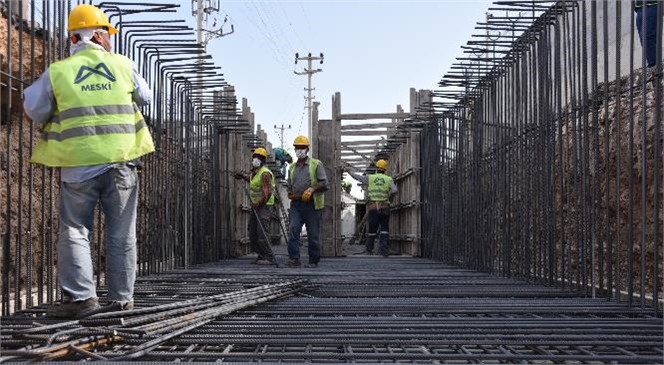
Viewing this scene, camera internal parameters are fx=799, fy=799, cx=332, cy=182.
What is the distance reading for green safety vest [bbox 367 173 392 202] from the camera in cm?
→ 1576

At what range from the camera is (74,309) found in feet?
15.2

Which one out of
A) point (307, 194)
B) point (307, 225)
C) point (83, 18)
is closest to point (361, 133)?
point (307, 225)

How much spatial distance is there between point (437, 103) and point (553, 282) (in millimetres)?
6234

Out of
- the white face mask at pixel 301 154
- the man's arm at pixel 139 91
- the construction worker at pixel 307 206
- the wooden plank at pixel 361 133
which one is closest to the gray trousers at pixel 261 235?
the construction worker at pixel 307 206

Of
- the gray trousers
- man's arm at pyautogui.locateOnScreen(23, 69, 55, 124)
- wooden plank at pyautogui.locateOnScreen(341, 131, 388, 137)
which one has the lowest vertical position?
the gray trousers

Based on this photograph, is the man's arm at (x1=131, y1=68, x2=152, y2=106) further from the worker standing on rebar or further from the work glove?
the work glove

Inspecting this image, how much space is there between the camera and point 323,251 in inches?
596


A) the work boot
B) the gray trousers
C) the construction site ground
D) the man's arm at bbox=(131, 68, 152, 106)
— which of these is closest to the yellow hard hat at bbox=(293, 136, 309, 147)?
the gray trousers

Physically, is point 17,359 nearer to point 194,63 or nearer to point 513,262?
point 513,262

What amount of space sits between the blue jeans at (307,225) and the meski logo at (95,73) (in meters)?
6.42

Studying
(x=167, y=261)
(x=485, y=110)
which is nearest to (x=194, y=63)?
(x=167, y=261)

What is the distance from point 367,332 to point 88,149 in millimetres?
2023

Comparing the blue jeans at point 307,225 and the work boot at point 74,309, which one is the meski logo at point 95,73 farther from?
the blue jeans at point 307,225

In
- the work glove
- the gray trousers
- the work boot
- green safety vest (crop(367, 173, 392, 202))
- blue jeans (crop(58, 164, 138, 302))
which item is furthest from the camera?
green safety vest (crop(367, 173, 392, 202))
